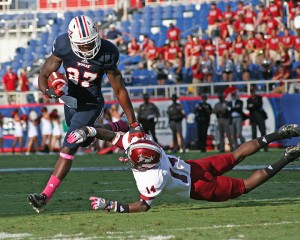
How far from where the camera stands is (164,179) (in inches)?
338

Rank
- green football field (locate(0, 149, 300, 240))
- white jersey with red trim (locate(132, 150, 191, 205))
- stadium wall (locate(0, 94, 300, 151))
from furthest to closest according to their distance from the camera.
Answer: stadium wall (locate(0, 94, 300, 151)), white jersey with red trim (locate(132, 150, 191, 205)), green football field (locate(0, 149, 300, 240))

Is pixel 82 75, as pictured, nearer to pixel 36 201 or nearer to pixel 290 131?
pixel 36 201

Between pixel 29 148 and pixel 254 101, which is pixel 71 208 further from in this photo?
pixel 29 148

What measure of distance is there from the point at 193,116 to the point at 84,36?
15299mm

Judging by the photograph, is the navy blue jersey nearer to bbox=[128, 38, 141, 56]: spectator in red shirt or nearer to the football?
the football

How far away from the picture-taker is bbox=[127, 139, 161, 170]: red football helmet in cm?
843

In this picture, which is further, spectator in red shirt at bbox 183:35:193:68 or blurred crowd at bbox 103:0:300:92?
spectator in red shirt at bbox 183:35:193:68

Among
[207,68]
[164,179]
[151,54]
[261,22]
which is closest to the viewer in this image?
[164,179]

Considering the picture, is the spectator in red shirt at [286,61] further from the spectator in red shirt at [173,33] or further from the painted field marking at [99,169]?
the painted field marking at [99,169]

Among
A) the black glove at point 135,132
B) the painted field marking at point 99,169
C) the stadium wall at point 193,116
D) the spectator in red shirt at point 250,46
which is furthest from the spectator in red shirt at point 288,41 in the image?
the black glove at point 135,132

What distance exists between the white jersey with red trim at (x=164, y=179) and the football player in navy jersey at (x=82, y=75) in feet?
3.12

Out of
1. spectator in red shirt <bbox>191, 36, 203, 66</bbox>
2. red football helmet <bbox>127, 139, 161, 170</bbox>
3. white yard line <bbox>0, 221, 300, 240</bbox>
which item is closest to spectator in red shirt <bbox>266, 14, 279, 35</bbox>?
spectator in red shirt <bbox>191, 36, 203, 66</bbox>

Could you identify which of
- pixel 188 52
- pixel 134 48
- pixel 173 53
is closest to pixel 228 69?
pixel 188 52

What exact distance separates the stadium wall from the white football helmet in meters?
13.9
